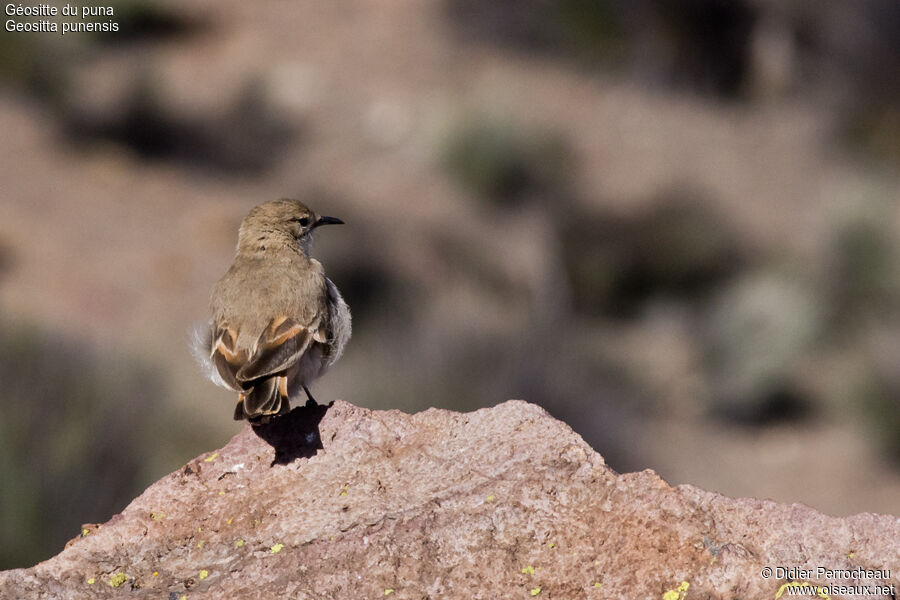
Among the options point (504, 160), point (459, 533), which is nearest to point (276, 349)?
point (459, 533)

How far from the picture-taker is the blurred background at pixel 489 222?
11.2m

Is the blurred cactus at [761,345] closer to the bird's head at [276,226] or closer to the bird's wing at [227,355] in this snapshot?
the bird's head at [276,226]

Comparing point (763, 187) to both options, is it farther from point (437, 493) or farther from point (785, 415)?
point (437, 493)

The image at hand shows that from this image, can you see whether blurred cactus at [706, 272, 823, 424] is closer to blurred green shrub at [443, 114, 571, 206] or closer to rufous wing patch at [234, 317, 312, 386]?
blurred green shrub at [443, 114, 571, 206]

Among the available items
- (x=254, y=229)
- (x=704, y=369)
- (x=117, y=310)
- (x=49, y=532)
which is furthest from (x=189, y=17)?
(x=254, y=229)


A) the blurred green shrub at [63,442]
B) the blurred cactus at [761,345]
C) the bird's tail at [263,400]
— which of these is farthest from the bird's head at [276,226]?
the blurred cactus at [761,345]

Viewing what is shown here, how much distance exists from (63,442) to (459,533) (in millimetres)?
5821

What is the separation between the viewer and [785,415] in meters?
13.3

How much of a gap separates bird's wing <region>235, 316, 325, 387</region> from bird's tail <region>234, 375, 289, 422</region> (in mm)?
44

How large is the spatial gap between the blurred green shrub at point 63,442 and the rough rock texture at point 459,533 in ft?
15.2

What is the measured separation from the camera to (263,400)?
183 inches

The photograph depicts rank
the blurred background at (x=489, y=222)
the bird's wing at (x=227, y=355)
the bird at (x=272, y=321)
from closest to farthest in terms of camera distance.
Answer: the bird at (x=272, y=321) → the bird's wing at (x=227, y=355) → the blurred background at (x=489, y=222)

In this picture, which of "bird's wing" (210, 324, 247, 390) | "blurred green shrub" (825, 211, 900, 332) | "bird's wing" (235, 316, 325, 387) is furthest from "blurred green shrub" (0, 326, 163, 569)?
"blurred green shrub" (825, 211, 900, 332)

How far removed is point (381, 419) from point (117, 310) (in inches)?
361
